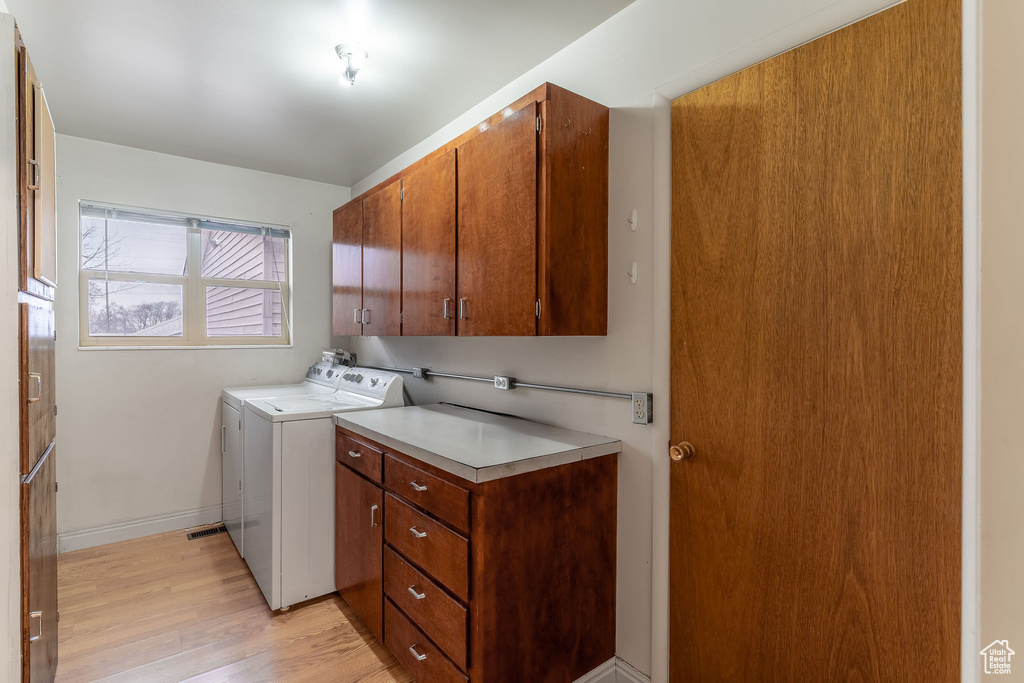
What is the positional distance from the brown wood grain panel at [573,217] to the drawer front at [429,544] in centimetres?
74

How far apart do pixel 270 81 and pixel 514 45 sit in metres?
1.12

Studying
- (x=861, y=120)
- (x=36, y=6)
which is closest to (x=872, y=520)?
(x=861, y=120)

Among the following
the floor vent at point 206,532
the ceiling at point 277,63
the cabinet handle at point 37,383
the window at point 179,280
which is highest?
the ceiling at point 277,63

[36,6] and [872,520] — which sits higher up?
[36,6]

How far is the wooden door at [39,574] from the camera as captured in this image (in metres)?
1.31

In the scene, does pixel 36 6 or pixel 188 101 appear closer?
pixel 36 6

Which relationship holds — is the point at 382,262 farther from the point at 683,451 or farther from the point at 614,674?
the point at 614,674

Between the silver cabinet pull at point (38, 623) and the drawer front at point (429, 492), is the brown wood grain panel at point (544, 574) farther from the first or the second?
the silver cabinet pull at point (38, 623)

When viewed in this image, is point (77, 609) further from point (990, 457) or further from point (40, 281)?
point (990, 457)

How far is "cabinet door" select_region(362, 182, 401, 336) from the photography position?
2.51 metres

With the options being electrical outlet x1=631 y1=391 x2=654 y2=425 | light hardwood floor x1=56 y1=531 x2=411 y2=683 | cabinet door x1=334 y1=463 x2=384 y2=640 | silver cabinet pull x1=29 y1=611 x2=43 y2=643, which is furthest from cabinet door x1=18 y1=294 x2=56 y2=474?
electrical outlet x1=631 y1=391 x2=654 y2=425

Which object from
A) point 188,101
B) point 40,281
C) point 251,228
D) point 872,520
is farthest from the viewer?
point 251,228

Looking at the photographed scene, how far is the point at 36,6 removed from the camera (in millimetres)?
1710

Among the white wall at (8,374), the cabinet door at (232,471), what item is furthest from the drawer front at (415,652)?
the cabinet door at (232,471)
